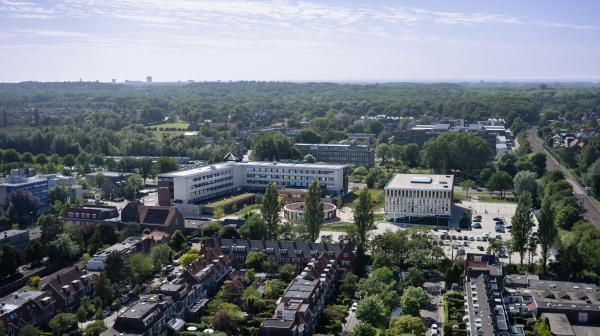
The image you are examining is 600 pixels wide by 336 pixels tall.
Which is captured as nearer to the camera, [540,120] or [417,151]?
[417,151]

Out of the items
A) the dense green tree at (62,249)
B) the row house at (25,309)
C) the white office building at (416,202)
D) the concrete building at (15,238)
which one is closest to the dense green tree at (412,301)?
the row house at (25,309)

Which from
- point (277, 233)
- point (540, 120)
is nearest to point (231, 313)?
point (277, 233)

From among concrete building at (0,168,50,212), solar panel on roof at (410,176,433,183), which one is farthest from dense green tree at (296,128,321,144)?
concrete building at (0,168,50,212)

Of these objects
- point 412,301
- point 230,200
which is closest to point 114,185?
point 230,200

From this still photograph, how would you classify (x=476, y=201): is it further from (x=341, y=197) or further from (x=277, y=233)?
(x=277, y=233)

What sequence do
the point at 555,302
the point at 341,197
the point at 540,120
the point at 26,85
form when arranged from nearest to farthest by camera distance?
the point at 555,302 < the point at 341,197 < the point at 540,120 < the point at 26,85

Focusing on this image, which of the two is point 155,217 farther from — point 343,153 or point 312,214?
point 343,153

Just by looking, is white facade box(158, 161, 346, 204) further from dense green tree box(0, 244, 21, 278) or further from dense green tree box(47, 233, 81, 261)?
dense green tree box(0, 244, 21, 278)
